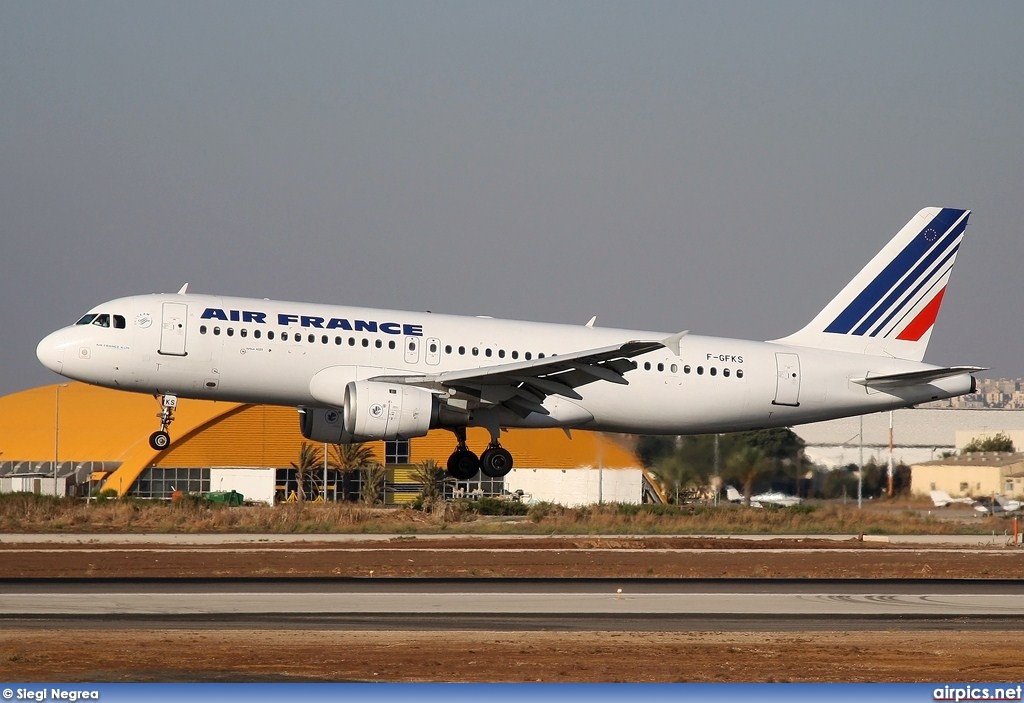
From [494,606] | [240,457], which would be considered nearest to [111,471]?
[240,457]

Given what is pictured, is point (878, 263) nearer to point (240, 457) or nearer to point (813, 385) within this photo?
point (813, 385)

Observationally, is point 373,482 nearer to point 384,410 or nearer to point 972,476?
point 972,476

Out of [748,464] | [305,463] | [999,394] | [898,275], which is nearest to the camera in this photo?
[898,275]

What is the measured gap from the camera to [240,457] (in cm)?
7231

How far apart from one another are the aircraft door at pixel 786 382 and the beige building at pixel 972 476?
43.5 feet

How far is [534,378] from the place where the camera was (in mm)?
33094

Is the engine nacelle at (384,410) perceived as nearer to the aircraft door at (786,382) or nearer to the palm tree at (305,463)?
the aircraft door at (786,382)

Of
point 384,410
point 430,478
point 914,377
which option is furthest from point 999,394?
point 384,410

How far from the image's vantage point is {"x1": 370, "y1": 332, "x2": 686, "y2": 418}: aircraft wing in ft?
104

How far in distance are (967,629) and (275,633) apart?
11105mm

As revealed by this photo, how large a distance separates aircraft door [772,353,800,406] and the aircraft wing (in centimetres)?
460

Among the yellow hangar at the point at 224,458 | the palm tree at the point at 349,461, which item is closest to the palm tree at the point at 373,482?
the palm tree at the point at 349,461

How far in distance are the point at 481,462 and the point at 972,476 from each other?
2653 cm

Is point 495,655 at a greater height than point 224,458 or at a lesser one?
lesser
